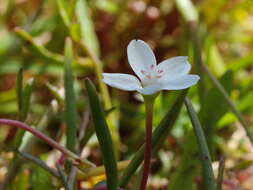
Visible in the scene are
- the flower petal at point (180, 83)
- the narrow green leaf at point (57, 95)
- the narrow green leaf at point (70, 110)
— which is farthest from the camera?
the narrow green leaf at point (57, 95)

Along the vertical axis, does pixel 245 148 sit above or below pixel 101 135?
below

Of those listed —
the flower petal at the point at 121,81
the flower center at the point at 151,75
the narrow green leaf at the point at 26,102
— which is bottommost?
the narrow green leaf at the point at 26,102

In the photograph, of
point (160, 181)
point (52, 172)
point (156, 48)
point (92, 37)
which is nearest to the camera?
point (52, 172)

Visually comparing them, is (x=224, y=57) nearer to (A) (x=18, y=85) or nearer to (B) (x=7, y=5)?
(B) (x=7, y=5)

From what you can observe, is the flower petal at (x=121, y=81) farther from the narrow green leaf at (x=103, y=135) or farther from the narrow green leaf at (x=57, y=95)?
the narrow green leaf at (x=57, y=95)

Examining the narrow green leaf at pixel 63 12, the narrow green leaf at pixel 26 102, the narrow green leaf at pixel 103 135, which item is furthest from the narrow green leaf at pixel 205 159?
the narrow green leaf at pixel 63 12

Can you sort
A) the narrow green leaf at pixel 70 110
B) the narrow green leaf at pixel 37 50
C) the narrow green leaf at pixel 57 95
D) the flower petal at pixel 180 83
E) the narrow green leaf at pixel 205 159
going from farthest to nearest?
the narrow green leaf at pixel 37 50 < the narrow green leaf at pixel 57 95 < the narrow green leaf at pixel 70 110 < the narrow green leaf at pixel 205 159 < the flower petal at pixel 180 83

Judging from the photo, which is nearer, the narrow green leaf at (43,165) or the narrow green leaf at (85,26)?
the narrow green leaf at (43,165)

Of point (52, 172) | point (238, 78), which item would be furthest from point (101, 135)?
point (238, 78)
